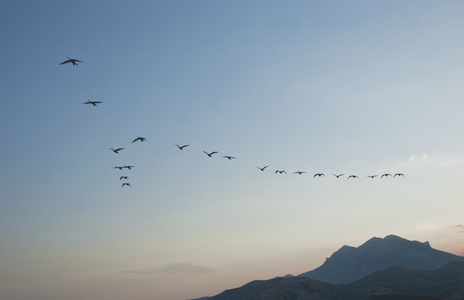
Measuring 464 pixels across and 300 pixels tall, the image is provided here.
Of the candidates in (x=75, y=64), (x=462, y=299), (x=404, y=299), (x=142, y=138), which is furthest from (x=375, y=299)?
(x=75, y=64)

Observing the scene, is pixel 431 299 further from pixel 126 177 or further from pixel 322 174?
pixel 126 177

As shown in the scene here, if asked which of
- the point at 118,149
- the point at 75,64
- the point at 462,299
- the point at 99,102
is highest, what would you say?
the point at 75,64

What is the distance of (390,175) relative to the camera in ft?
335

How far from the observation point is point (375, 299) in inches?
7559

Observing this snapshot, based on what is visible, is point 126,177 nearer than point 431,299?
Yes

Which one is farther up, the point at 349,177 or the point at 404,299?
the point at 349,177

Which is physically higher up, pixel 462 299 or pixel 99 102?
pixel 99 102

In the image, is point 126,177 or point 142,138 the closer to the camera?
point 142,138

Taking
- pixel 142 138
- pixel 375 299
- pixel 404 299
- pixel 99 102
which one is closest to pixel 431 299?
pixel 404 299

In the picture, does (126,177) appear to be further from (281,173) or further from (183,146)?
(281,173)

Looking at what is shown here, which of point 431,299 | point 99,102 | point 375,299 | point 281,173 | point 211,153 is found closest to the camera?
point 99,102

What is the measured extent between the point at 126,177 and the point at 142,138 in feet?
109

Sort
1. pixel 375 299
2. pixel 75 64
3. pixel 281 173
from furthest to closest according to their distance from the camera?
1. pixel 375 299
2. pixel 281 173
3. pixel 75 64

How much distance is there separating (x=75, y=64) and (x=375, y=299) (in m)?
195
